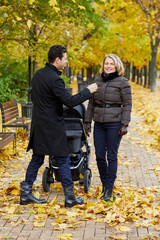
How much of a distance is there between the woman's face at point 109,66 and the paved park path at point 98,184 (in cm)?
188

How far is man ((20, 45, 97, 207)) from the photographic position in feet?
15.4

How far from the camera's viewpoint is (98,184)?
20.1 feet

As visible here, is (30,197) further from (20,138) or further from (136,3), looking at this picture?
(136,3)

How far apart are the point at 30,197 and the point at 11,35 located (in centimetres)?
484

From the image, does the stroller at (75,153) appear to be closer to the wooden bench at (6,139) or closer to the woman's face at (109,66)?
the woman's face at (109,66)

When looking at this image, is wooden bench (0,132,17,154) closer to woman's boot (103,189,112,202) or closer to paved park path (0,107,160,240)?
paved park path (0,107,160,240)

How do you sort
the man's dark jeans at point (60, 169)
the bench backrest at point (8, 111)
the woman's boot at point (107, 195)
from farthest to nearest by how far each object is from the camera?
the bench backrest at point (8, 111) → the woman's boot at point (107, 195) → the man's dark jeans at point (60, 169)

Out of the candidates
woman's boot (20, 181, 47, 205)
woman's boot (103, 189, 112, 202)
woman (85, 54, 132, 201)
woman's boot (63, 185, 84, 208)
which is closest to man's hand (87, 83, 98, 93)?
woman (85, 54, 132, 201)

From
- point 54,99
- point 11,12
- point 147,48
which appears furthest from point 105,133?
point 147,48

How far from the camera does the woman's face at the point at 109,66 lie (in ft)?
16.5

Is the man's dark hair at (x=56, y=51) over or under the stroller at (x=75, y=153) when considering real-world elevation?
over

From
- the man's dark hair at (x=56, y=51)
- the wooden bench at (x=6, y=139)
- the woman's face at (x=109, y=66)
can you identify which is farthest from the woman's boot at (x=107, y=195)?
the wooden bench at (x=6, y=139)

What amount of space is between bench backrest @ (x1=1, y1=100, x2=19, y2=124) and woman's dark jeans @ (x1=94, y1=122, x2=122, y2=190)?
3.98m

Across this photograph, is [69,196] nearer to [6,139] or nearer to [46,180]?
[46,180]
